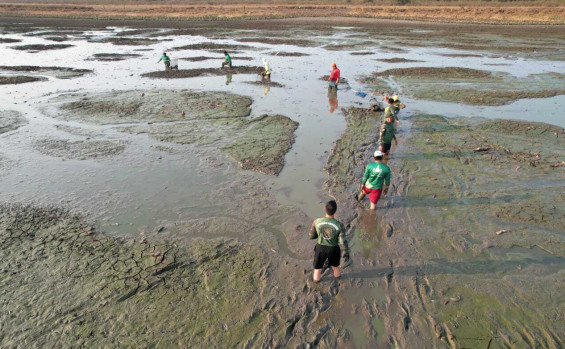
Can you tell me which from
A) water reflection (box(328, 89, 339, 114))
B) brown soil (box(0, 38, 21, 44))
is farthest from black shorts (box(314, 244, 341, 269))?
brown soil (box(0, 38, 21, 44))

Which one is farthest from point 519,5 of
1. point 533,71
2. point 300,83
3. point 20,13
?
point 20,13

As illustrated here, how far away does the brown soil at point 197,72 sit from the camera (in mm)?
22492

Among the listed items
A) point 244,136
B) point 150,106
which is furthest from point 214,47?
point 244,136

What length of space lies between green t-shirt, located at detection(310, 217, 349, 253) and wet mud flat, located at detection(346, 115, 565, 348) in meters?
1.08

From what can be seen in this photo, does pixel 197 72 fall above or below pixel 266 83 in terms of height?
below

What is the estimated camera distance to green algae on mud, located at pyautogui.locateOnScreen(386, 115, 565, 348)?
5324 mm

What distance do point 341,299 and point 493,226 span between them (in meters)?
4.30

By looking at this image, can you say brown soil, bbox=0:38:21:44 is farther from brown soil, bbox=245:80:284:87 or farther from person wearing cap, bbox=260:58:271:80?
person wearing cap, bbox=260:58:271:80

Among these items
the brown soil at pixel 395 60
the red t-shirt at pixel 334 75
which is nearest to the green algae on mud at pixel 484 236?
the red t-shirt at pixel 334 75

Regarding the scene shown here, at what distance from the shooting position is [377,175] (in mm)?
7609

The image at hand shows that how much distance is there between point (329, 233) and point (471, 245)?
349 cm

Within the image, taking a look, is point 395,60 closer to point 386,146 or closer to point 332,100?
point 332,100

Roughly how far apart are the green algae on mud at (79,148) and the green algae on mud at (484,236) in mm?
9505

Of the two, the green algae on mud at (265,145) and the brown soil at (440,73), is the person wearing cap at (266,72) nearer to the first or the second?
the green algae on mud at (265,145)
